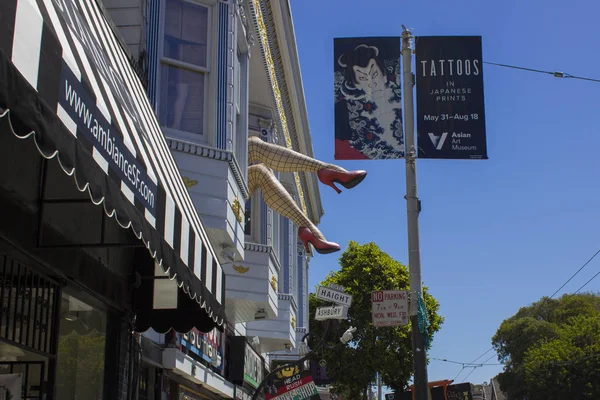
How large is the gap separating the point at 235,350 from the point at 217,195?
6728 millimetres

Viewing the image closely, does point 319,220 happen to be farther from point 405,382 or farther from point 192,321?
point 192,321

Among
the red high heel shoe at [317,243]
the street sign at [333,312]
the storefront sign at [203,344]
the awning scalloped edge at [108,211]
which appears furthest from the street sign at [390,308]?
the red high heel shoe at [317,243]

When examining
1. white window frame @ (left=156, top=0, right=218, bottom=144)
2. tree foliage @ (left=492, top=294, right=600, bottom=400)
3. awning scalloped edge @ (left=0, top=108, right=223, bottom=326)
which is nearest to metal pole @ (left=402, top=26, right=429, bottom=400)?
white window frame @ (left=156, top=0, right=218, bottom=144)

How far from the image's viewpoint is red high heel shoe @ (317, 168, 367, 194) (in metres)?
14.4

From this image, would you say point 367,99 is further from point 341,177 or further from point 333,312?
point 333,312

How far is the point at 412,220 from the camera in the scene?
1167 cm

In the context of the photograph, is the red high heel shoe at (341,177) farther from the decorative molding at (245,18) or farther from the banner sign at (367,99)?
the decorative molding at (245,18)

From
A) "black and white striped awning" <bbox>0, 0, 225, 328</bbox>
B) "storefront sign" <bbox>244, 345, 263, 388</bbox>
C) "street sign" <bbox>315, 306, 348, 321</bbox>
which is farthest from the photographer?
"storefront sign" <bbox>244, 345, 263, 388</bbox>

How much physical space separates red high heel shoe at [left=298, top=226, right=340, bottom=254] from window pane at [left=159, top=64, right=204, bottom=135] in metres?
4.30

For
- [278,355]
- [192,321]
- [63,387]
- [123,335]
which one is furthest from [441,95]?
[278,355]

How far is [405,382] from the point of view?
109 ft

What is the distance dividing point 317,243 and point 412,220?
4112mm

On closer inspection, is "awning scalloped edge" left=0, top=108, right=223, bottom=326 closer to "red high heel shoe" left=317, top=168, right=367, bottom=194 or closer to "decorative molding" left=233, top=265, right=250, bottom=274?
"red high heel shoe" left=317, top=168, right=367, bottom=194

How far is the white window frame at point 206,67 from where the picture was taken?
1177 centimetres
